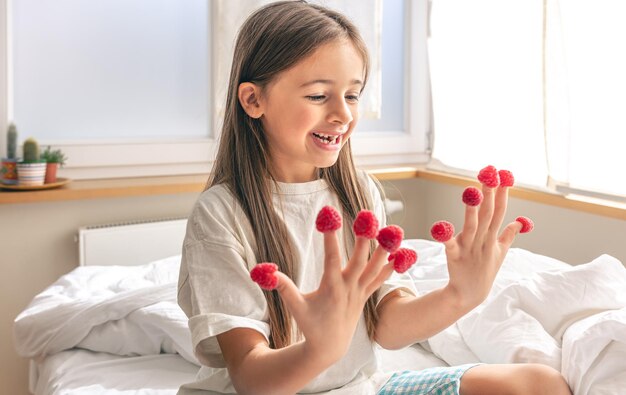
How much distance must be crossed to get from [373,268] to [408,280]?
0.51 metres

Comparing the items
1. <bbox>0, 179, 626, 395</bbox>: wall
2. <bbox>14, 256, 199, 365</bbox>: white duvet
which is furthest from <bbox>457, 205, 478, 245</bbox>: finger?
<bbox>0, 179, 626, 395</bbox>: wall

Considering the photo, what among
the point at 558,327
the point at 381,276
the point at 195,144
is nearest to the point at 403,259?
the point at 381,276

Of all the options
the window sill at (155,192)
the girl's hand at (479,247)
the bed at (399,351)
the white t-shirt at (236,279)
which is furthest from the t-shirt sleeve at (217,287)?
the window sill at (155,192)

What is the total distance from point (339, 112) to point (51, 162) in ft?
4.74

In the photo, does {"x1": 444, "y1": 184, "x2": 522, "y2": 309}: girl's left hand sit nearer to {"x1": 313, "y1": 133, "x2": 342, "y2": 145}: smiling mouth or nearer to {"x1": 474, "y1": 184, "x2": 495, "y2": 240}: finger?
{"x1": 474, "y1": 184, "x2": 495, "y2": 240}: finger

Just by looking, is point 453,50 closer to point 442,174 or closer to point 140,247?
point 442,174

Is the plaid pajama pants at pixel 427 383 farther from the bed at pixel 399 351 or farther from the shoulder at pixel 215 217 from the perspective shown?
the shoulder at pixel 215 217

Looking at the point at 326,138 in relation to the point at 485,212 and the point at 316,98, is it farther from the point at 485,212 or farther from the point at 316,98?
the point at 485,212

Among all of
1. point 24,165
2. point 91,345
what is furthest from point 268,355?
point 24,165

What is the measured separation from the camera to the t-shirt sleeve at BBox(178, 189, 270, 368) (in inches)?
38.3

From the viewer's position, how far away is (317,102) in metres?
1.04

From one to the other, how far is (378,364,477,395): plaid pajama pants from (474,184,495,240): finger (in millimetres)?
297

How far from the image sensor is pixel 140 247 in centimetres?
234

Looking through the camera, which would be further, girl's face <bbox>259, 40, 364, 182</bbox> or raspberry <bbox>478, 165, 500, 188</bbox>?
girl's face <bbox>259, 40, 364, 182</bbox>
